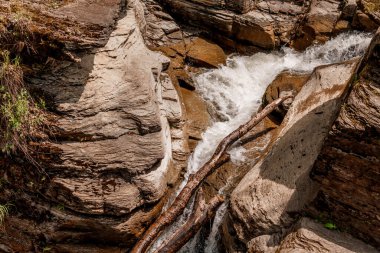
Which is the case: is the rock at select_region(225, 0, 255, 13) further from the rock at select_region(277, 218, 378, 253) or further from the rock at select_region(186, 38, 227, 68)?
the rock at select_region(277, 218, 378, 253)

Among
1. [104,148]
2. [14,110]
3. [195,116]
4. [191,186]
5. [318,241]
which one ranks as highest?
[318,241]

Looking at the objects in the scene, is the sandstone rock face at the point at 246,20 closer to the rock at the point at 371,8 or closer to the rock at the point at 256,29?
the rock at the point at 256,29

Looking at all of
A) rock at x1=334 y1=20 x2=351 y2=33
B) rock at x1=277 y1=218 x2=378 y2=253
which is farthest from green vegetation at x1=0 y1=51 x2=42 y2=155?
rock at x1=334 y1=20 x2=351 y2=33

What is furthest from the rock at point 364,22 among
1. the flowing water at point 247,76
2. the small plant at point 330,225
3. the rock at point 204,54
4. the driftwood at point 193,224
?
the small plant at point 330,225

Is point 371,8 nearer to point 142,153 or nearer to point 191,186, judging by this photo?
point 191,186

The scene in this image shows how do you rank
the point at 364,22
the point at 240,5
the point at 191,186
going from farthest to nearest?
the point at 240,5
the point at 364,22
the point at 191,186

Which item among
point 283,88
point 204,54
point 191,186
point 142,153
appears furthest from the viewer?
point 204,54

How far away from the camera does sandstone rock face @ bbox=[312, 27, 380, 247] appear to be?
5043mm

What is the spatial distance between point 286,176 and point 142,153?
3.11 metres

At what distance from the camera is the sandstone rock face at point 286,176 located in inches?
253

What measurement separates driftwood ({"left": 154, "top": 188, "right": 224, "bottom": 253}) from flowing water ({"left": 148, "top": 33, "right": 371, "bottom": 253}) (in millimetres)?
2058

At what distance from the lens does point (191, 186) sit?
8.41 metres

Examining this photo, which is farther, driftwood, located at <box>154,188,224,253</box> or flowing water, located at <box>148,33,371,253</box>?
flowing water, located at <box>148,33,371,253</box>

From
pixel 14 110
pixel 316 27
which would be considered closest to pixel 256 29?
pixel 316 27
